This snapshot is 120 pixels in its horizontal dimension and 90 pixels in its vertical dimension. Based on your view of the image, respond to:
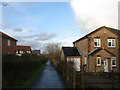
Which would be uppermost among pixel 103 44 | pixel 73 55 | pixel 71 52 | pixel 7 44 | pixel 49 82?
pixel 7 44

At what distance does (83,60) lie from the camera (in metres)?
24.8

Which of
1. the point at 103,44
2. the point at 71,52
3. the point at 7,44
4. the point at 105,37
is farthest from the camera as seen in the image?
the point at 7,44

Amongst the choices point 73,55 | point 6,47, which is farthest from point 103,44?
point 6,47

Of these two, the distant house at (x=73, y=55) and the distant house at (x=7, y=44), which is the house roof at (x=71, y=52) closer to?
the distant house at (x=73, y=55)

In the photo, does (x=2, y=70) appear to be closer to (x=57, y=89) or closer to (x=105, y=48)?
(x=57, y=89)

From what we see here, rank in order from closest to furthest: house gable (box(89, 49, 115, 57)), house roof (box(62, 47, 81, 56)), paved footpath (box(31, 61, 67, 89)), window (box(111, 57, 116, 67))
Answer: paved footpath (box(31, 61, 67, 89)) < house gable (box(89, 49, 115, 57)) < window (box(111, 57, 116, 67)) < house roof (box(62, 47, 81, 56))

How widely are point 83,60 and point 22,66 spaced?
54.2ft

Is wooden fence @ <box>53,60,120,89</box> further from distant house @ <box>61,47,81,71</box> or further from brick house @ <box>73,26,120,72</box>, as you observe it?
distant house @ <box>61,47,81,71</box>

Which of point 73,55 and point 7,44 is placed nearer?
point 73,55

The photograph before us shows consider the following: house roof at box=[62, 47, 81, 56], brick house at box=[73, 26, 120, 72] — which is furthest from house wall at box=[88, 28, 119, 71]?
house roof at box=[62, 47, 81, 56]

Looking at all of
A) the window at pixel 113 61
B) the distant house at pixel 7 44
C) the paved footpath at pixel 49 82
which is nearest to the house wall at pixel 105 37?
the window at pixel 113 61

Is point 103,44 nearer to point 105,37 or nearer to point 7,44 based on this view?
point 105,37

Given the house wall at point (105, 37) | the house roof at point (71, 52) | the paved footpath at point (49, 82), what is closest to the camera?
the paved footpath at point (49, 82)

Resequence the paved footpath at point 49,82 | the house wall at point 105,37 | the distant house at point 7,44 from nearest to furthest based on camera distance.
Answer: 1. the paved footpath at point 49,82
2. the house wall at point 105,37
3. the distant house at point 7,44
